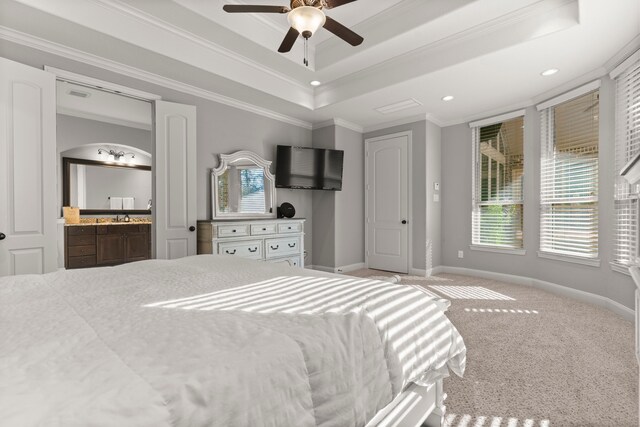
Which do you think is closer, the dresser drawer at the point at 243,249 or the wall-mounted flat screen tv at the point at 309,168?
the dresser drawer at the point at 243,249

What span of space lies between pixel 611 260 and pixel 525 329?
1.44m

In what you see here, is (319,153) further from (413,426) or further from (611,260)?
(413,426)

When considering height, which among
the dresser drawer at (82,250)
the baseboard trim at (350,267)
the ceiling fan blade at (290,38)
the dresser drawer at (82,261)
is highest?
the ceiling fan blade at (290,38)

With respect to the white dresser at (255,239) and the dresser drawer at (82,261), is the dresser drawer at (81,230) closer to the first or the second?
the dresser drawer at (82,261)

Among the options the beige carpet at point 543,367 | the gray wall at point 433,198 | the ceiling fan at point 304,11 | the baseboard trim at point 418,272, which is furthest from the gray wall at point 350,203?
the ceiling fan at point 304,11

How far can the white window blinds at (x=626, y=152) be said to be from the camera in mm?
2875

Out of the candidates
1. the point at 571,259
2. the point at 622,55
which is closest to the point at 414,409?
the point at 571,259

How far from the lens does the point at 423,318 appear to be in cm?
119

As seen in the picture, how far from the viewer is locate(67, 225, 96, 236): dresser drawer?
500cm

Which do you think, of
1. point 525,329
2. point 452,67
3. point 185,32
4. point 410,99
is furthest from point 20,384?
point 410,99

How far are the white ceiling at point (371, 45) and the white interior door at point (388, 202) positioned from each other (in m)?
1.00

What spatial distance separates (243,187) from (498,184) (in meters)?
3.68

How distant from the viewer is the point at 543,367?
2014 millimetres

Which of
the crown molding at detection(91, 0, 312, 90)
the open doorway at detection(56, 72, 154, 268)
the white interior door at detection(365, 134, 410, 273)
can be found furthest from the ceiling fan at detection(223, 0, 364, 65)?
the open doorway at detection(56, 72, 154, 268)
